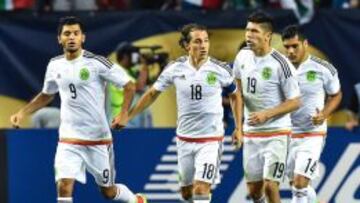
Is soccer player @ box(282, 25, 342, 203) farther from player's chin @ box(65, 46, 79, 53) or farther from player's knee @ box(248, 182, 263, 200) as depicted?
player's chin @ box(65, 46, 79, 53)

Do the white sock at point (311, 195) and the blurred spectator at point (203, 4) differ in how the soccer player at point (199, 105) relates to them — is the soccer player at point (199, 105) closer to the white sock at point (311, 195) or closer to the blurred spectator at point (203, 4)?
the white sock at point (311, 195)

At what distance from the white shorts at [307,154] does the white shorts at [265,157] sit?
702 mm

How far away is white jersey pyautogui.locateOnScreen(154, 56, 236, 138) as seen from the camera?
55.5ft

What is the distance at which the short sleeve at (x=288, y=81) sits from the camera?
16484mm

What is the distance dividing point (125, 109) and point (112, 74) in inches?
15.9

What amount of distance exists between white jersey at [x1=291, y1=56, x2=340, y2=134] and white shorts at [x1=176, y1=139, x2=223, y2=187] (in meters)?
1.17

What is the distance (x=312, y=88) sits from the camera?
17656 mm

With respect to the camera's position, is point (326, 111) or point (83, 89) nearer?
point (83, 89)

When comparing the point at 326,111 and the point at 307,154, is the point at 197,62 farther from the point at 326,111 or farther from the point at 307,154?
the point at 307,154

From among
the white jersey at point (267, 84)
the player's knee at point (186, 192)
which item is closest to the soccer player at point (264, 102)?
the white jersey at point (267, 84)

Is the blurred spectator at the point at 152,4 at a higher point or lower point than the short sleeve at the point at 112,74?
higher

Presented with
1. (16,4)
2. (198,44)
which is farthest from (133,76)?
(198,44)

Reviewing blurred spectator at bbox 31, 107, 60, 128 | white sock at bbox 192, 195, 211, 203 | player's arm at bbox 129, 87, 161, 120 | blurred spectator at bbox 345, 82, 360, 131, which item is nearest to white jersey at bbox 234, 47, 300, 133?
white sock at bbox 192, 195, 211, 203

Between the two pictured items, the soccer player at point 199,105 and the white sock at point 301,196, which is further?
the white sock at point 301,196
